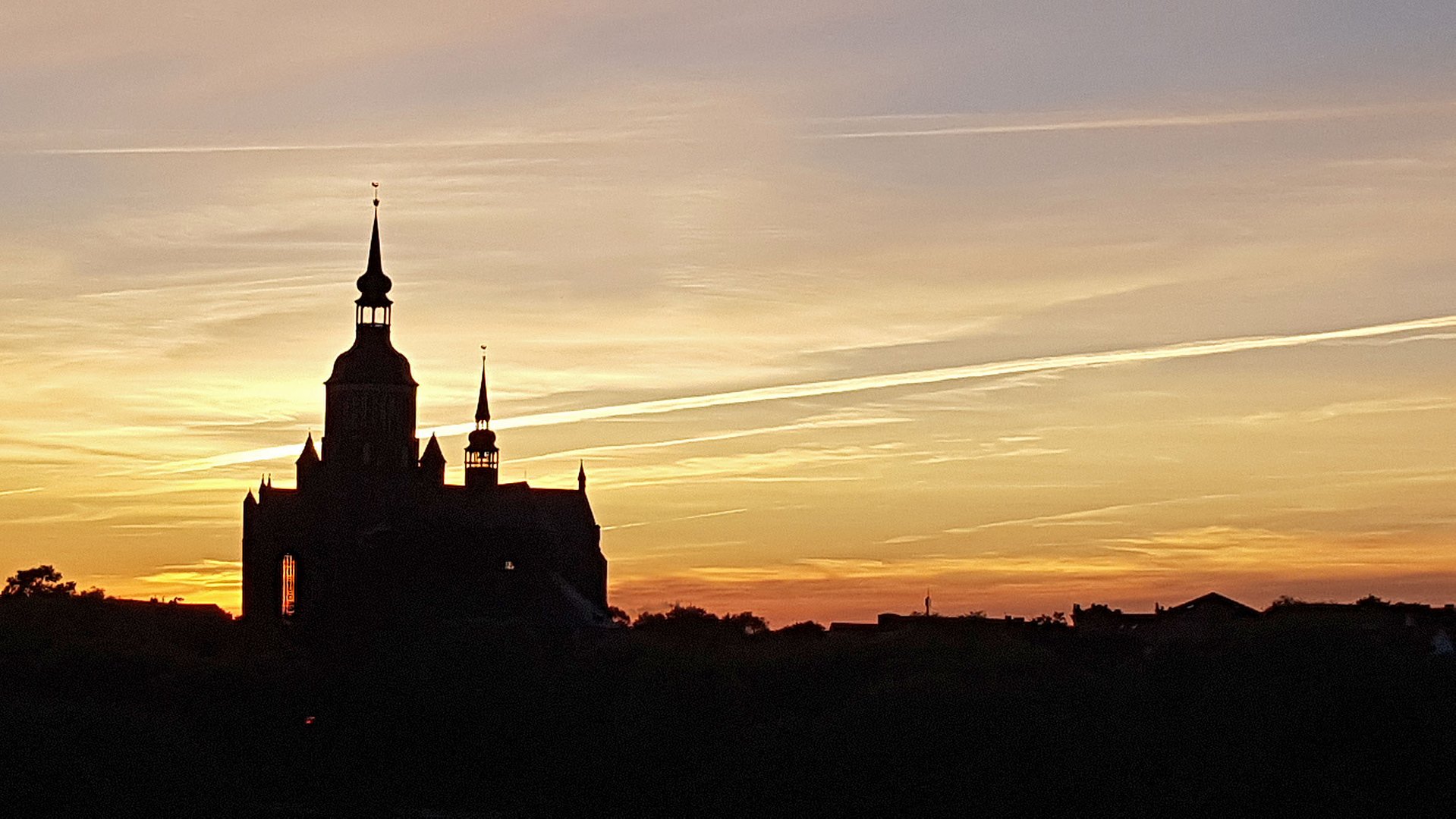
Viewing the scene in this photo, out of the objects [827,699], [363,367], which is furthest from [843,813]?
[363,367]

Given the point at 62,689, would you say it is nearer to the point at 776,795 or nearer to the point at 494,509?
the point at 776,795

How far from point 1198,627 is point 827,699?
19.2 meters

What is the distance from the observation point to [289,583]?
13362cm

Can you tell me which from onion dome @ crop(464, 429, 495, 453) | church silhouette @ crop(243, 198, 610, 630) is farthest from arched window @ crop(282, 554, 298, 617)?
onion dome @ crop(464, 429, 495, 453)

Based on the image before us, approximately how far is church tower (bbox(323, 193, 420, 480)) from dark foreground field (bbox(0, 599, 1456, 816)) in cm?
2492

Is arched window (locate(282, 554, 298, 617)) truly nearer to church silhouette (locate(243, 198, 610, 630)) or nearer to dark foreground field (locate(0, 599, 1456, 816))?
church silhouette (locate(243, 198, 610, 630))

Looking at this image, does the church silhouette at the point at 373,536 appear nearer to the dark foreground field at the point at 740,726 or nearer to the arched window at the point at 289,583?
the arched window at the point at 289,583

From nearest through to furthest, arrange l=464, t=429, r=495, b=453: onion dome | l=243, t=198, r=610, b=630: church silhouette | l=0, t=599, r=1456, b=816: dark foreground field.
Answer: l=0, t=599, r=1456, b=816: dark foreground field
l=243, t=198, r=610, b=630: church silhouette
l=464, t=429, r=495, b=453: onion dome

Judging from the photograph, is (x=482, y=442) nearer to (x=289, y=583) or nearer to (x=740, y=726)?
(x=289, y=583)

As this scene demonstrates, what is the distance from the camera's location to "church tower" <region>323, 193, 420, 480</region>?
133625 mm

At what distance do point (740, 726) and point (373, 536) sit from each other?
45.1 metres

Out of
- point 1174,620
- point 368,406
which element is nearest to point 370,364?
point 368,406

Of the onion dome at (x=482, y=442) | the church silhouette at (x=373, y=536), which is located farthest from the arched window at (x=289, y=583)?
the onion dome at (x=482, y=442)

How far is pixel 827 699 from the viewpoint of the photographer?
9438 centimetres
